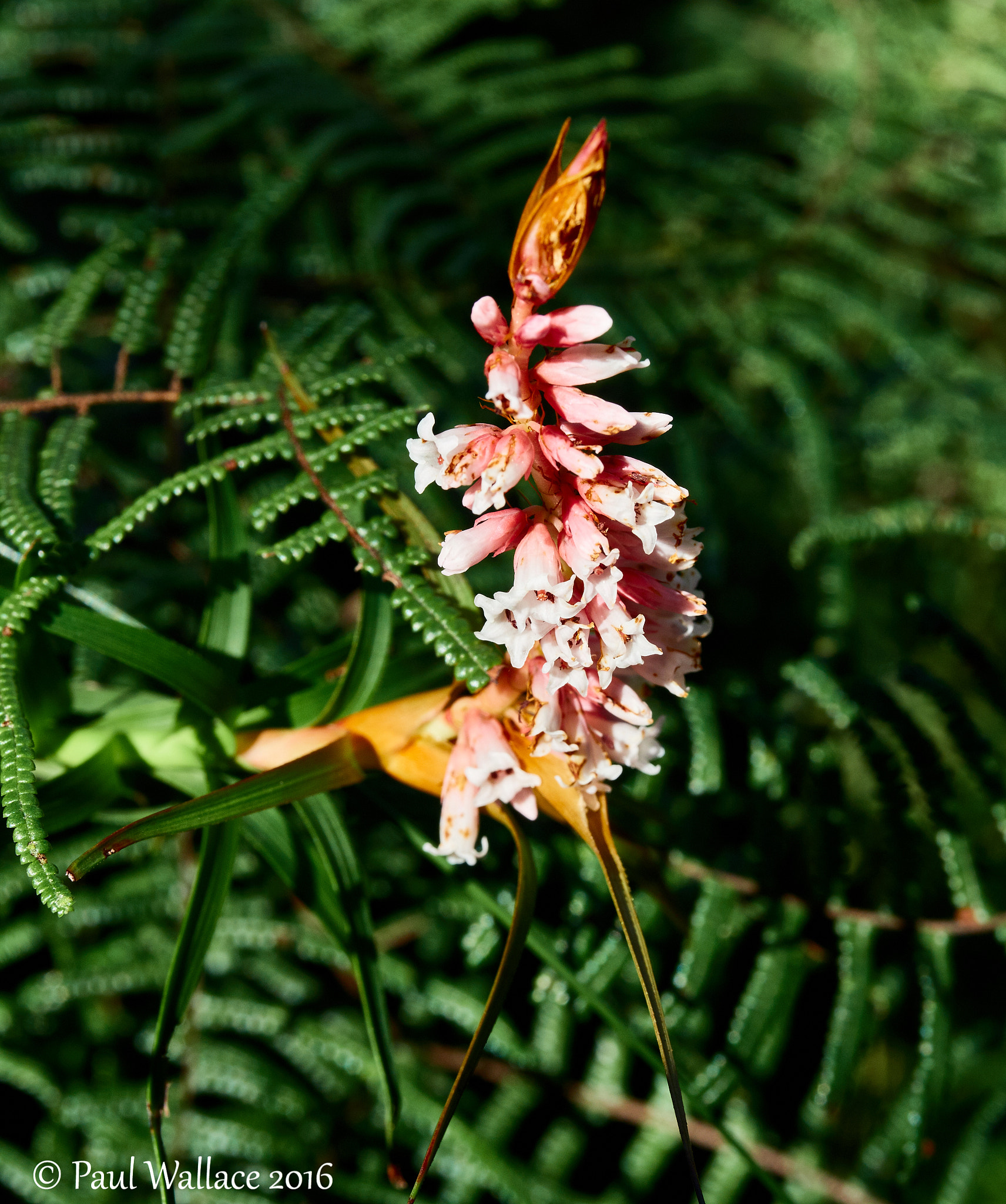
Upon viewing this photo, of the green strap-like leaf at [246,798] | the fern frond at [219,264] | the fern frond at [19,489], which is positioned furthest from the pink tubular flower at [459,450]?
the fern frond at [219,264]

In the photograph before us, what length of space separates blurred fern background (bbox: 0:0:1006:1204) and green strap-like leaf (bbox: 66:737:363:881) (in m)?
0.05

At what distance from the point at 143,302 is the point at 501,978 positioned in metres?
0.84

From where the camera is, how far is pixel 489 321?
535mm

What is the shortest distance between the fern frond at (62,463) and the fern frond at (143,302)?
144 mm

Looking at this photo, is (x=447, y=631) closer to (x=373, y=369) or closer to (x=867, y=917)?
(x=373, y=369)

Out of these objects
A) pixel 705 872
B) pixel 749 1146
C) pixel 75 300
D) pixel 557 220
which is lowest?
pixel 749 1146

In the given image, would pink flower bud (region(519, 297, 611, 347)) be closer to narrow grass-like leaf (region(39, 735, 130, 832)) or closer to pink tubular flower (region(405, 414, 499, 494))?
pink tubular flower (region(405, 414, 499, 494))

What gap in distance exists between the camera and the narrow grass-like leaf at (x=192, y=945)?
0.66m

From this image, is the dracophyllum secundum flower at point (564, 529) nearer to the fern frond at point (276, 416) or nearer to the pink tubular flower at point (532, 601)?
the pink tubular flower at point (532, 601)

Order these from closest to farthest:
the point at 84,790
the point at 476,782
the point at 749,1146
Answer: the point at 476,782, the point at 84,790, the point at 749,1146

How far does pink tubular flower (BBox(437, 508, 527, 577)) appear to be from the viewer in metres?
0.59

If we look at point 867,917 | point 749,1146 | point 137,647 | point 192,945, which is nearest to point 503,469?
point 137,647

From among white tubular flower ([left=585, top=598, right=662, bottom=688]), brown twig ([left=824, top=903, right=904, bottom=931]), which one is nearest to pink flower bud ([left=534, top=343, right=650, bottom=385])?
white tubular flower ([left=585, top=598, right=662, bottom=688])

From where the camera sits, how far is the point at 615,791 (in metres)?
0.77
